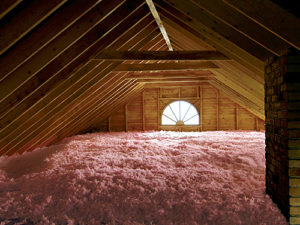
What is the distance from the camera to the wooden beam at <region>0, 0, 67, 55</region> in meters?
1.52

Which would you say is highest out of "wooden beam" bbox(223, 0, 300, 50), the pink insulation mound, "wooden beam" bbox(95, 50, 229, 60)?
"wooden beam" bbox(95, 50, 229, 60)

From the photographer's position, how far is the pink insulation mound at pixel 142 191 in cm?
200

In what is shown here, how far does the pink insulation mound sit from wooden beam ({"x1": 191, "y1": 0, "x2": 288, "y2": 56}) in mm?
1440

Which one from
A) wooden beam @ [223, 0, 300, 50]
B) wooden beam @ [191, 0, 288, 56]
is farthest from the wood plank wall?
wooden beam @ [223, 0, 300, 50]

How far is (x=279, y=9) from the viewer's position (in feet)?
4.58

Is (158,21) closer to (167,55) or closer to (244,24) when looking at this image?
(167,55)

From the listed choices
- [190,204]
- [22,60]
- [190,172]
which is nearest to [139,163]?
[190,172]

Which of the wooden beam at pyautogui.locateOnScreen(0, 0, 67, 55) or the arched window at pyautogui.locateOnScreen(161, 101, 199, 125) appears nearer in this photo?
the wooden beam at pyautogui.locateOnScreen(0, 0, 67, 55)

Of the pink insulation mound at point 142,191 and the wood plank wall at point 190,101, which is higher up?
the wood plank wall at point 190,101

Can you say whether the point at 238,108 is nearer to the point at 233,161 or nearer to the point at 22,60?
the point at 233,161

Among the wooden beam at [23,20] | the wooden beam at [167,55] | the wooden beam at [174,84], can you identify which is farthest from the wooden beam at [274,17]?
the wooden beam at [174,84]

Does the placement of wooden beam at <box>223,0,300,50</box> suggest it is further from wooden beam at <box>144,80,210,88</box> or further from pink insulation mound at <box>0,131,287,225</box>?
wooden beam at <box>144,80,210,88</box>

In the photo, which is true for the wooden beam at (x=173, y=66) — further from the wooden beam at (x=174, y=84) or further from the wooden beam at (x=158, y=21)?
the wooden beam at (x=174, y=84)

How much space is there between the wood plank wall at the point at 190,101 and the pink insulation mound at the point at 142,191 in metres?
4.40
